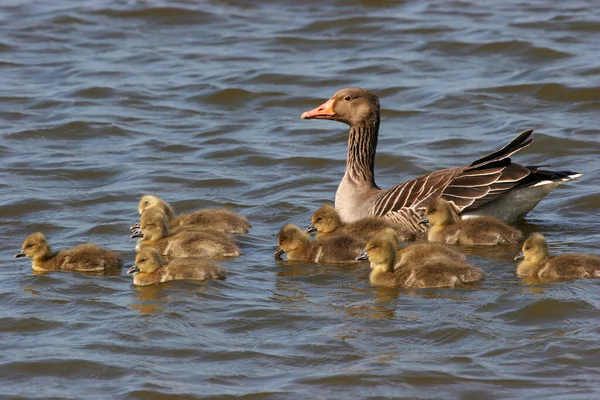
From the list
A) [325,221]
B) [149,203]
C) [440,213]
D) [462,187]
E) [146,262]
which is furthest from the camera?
[149,203]

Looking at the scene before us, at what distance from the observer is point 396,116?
17109mm

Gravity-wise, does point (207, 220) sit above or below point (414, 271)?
above

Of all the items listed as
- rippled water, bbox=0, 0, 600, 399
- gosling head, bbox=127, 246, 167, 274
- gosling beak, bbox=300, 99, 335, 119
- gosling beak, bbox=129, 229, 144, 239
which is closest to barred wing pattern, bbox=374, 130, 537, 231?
rippled water, bbox=0, 0, 600, 399

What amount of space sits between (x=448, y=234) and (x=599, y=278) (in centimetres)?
186

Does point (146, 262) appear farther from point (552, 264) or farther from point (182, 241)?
point (552, 264)

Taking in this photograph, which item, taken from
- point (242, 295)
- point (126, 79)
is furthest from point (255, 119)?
point (242, 295)

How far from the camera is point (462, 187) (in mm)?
11797

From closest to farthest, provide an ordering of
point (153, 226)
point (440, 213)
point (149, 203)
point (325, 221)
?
point (153, 226)
point (440, 213)
point (325, 221)
point (149, 203)

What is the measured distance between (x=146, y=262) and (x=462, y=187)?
351 centimetres

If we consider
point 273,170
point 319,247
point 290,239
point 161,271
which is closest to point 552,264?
point 319,247

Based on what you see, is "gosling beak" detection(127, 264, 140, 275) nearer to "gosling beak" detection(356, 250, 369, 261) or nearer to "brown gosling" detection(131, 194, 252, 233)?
"brown gosling" detection(131, 194, 252, 233)

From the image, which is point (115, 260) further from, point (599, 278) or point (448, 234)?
point (599, 278)

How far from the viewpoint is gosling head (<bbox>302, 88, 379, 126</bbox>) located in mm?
12984

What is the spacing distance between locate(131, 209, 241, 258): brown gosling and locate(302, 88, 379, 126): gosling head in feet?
7.99
